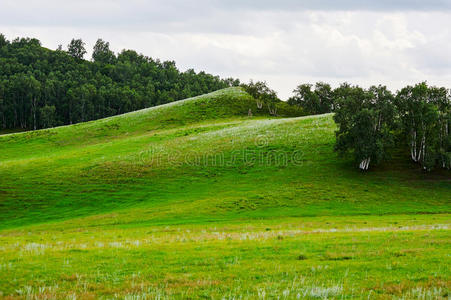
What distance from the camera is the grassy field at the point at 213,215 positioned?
12805 mm

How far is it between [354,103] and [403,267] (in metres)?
52.8

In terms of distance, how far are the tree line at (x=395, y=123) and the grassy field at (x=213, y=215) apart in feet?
10.8

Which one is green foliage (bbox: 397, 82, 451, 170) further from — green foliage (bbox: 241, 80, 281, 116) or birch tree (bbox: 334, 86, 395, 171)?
green foliage (bbox: 241, 80, 281, 116)

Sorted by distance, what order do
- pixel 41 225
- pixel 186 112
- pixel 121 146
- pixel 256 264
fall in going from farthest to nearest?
pixel 186 112 → pixel 121 146 → pixel 41 225 → pixel 256 264

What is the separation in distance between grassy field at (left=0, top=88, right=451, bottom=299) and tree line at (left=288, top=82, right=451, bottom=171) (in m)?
3.28

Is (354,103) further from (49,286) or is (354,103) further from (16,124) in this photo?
(16,124)

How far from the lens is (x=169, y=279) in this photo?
518 inches

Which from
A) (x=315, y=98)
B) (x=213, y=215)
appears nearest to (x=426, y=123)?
(x=213, y=215)

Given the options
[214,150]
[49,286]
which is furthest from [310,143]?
[49,286]

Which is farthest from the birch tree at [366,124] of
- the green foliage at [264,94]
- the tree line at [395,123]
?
the green foliage at [264,94]

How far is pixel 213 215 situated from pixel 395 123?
37.0m

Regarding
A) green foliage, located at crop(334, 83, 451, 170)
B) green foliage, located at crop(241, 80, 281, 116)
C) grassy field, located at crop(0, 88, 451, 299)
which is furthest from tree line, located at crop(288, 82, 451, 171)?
green foliage, located at crop(241, 80, 281, 116)

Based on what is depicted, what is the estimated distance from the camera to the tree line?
2313 inches

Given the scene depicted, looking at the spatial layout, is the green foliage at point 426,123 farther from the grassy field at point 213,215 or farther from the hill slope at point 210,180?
the hill slope at point 210,180
